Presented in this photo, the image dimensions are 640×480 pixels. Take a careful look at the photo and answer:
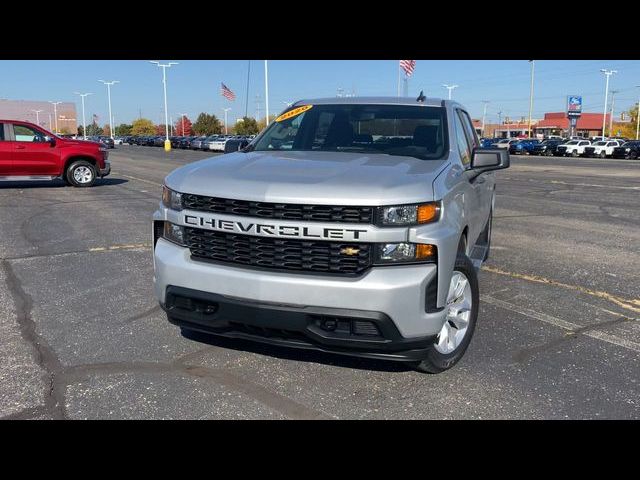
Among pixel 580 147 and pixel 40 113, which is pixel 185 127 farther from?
pixel 580 147

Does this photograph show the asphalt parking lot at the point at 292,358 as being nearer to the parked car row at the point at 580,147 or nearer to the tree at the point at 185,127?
the parked car row at the point at 580,147

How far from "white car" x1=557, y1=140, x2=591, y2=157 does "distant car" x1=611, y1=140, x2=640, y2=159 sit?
3.76 m

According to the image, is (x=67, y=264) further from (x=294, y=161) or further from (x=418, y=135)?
(x=418, y=135)

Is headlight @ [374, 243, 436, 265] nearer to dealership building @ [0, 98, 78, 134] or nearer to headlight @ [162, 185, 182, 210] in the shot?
headlight @ [162, 185, 182, 210]

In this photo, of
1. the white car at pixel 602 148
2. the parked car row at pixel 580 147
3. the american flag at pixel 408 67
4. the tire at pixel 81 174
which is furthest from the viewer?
the white car at pixel 602 148

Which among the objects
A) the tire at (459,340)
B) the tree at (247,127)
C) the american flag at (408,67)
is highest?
the american flag at (408,67)

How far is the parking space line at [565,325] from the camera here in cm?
434

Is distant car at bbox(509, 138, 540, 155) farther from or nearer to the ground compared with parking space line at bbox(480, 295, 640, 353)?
farther from the ground

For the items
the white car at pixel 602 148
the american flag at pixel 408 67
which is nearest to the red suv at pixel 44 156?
the american flag at pixel 408 67

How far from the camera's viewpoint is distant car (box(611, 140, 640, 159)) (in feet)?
149

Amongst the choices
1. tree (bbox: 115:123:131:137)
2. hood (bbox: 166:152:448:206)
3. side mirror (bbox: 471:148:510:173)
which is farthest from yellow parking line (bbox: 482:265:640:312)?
tree (bbox: 115:123:131:137)

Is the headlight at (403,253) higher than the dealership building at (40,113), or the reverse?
the dealership building at (40,113)

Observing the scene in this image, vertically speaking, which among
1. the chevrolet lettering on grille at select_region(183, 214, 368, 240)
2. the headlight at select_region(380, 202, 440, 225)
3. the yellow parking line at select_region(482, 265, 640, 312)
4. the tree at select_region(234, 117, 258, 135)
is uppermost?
the tree at select_region(234, 117, 258, 135)
